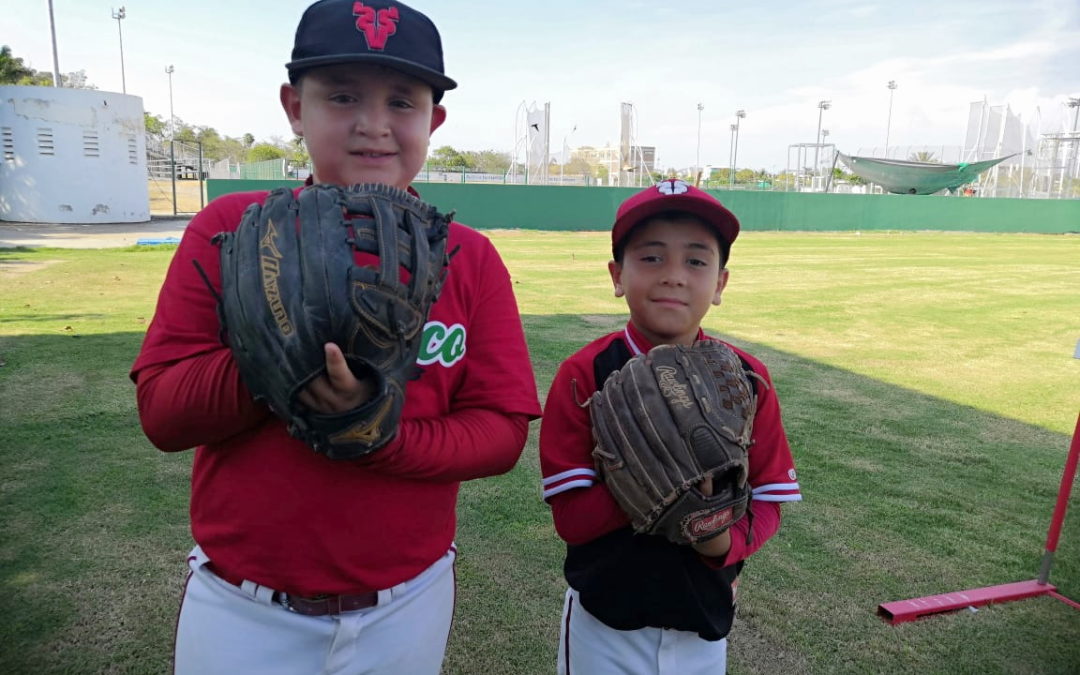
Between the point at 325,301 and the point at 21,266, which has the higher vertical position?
the point at 325,301

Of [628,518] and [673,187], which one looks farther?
[673,187]

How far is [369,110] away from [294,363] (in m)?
0.60

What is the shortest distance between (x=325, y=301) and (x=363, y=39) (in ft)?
1.89

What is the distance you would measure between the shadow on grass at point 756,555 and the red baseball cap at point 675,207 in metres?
1.73

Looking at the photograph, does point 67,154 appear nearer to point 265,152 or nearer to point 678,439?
point 678,439

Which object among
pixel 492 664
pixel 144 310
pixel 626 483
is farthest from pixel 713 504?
pixel 144 310

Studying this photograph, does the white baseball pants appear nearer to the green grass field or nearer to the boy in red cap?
the boy in red cap

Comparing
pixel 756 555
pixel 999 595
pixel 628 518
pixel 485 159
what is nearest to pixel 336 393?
pixel 628 518

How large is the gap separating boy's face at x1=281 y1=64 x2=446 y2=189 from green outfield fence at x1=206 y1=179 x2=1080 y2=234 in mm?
25634

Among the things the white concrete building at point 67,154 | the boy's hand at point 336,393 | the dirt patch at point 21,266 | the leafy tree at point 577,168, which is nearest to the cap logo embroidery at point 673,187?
the boy's hand at point 336,393

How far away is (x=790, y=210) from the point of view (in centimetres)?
3269

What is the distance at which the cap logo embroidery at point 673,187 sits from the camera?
178 centimetres

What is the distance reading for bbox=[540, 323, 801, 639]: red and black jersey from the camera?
66.0 inches

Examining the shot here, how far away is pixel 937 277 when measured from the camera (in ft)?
50.4
